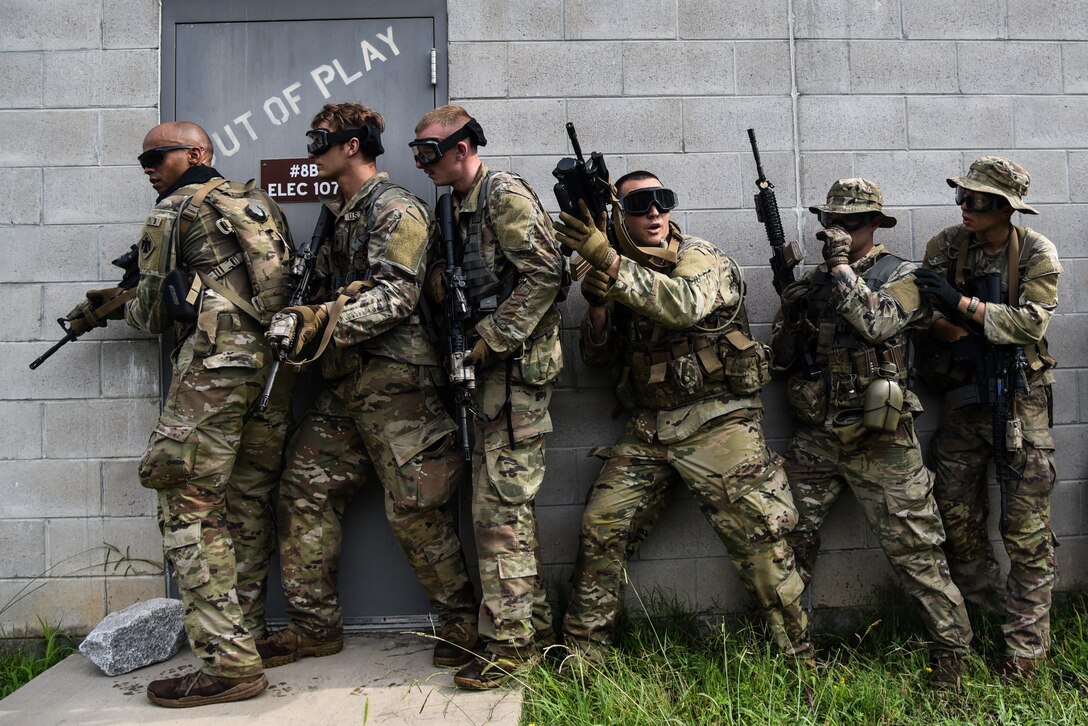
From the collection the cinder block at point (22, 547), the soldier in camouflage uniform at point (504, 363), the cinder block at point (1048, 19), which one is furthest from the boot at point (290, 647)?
the cinder block at point (1048, 19)

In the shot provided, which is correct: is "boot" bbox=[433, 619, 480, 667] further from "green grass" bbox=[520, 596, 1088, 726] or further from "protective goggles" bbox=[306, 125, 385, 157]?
"protective goggles" bbox=[306, 125, 385, 157]

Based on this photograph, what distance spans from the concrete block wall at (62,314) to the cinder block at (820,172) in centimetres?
336

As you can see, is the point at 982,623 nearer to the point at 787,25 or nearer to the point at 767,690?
the point at 767,690

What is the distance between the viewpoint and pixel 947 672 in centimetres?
372

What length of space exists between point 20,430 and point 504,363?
2560 mm

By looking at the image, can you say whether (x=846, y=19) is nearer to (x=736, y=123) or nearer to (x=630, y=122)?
(x=736, y=123)

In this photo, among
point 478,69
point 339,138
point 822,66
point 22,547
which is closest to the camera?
point 339,138

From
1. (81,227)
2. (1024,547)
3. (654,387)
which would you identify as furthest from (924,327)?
(81,227)

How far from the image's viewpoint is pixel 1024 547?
Result: 151 inches

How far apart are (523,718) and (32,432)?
2.88 meters

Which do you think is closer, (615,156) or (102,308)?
(102,308)

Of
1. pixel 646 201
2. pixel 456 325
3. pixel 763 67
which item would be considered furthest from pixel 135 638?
pixel 763 67

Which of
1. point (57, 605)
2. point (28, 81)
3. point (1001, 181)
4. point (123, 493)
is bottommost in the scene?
A: point (57, 605)

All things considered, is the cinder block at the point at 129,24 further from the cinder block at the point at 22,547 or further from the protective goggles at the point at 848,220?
the protective goggles at the point at 848,220
